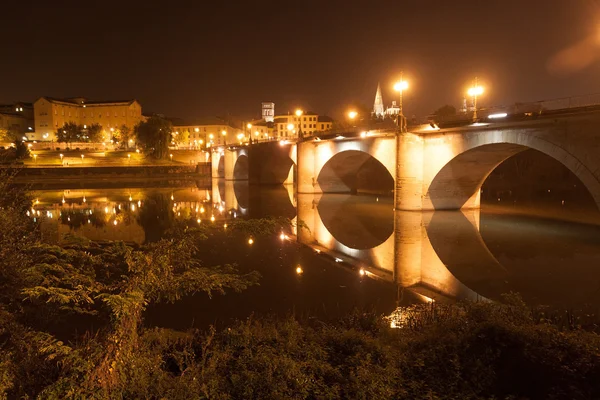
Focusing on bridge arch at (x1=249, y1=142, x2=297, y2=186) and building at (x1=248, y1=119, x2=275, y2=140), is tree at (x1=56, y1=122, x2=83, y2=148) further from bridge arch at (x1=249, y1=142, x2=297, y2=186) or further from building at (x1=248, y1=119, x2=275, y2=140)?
bridge arch at (x1=249, y1=142, x2=297, y2=186)

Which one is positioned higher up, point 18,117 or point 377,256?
point 18,117

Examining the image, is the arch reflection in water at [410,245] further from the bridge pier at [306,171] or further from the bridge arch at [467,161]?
the bridge pier at [306,171]

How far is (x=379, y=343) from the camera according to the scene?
280 inches

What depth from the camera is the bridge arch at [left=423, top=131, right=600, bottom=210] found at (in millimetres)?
23141

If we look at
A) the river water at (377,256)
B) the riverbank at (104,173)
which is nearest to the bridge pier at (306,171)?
the river water at (377,256)

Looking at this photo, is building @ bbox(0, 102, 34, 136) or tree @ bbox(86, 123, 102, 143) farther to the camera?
building @ bbox(0, 102, 34, 136)

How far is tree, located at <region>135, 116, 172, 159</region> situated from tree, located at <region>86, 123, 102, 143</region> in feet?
68.0

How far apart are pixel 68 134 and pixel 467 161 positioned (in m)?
92.7

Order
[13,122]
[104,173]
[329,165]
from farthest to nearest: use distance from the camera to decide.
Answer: [13,122] < [104,173] < [329,165]

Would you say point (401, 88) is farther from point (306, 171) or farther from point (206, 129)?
point (206, 129)

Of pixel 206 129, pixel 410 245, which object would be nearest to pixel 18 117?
pixel 206 129

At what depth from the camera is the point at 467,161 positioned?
27859 mm

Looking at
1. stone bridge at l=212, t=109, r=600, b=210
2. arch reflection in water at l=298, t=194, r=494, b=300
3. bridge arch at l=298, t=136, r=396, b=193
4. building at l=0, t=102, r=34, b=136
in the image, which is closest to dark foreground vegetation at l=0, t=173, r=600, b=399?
arch reflection in water at l=298, t=194, r=494, b=300

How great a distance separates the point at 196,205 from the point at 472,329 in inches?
1217
